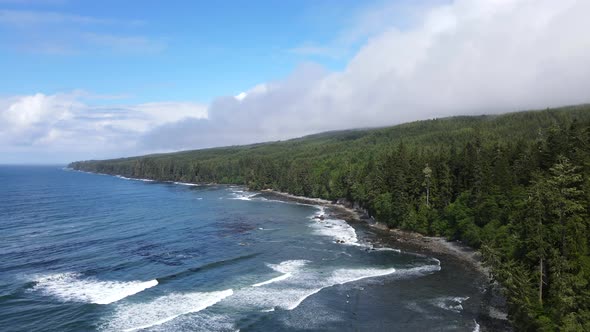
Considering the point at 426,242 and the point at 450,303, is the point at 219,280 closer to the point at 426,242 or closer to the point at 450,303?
the point at 450,303

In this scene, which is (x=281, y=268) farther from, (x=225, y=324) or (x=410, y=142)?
(x=410, y=142)

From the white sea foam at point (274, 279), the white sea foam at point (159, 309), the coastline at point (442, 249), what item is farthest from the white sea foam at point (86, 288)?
the coastline at point (442, 249)

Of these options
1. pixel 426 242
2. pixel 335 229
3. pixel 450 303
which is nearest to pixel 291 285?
pixel 450 303

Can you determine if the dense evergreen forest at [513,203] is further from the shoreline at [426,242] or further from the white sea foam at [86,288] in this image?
the white sea foam at [86,288]

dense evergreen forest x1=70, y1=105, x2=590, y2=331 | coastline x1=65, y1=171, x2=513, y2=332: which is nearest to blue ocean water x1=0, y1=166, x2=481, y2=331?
coastline x1=65, y1=171, x2=513, y2=332

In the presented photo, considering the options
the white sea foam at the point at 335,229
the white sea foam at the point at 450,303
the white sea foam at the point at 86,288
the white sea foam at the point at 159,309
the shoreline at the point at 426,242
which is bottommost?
the shoreline at the point at 426,242

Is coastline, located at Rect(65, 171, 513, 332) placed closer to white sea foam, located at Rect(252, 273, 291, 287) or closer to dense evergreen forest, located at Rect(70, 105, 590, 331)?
dense evergreen forest, located at Rect(70, 105, 590, 331)

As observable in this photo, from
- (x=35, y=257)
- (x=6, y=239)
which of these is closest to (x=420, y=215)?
(x=35, y=257)
